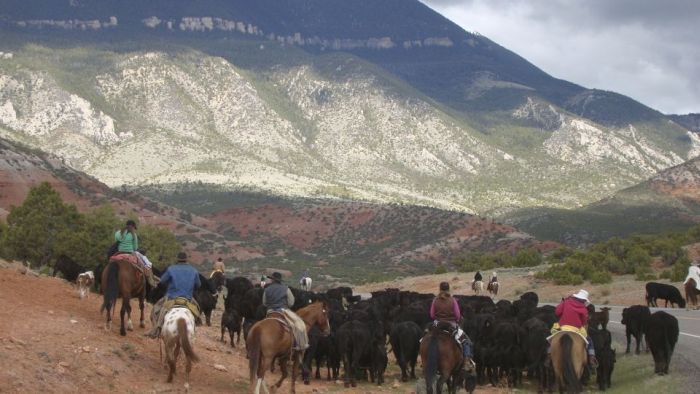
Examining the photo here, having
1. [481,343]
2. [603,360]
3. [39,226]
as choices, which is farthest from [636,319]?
[39,226]

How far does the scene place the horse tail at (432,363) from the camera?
15.2 m

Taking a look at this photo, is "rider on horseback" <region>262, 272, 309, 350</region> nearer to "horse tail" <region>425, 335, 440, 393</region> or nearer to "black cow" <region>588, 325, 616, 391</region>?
"horse tail" <region>425, 335, 440, 393</region>

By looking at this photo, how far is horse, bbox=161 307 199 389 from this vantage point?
574 inches

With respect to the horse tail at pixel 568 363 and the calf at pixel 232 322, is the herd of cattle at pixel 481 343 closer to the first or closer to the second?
the calf at pixel 232 322

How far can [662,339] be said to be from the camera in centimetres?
1766

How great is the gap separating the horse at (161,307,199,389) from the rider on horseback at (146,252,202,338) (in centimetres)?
35

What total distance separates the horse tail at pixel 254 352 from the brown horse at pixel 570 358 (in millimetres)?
5625

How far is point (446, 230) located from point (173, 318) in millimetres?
89444

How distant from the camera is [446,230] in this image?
103 m

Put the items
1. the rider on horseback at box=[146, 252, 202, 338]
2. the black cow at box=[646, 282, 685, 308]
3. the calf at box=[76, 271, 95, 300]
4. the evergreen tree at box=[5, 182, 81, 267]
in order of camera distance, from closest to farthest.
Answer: the rider on horseback at box=[146, 252, 202, 338] → the calf at box=[76, 271, 95, 300] → the black cow at box=[646, 282, 685, 308] → the evergreen tree at box=[5, 182, 81, 267]

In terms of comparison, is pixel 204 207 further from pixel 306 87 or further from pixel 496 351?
pixel 496 351

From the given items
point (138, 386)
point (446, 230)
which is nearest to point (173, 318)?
point (138, 386)

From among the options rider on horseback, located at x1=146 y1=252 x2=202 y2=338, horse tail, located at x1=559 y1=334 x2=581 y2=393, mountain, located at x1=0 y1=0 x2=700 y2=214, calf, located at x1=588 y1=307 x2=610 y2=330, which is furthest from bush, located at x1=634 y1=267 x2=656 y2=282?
mountain, located at x1=0 y1=0 x2=700 y2=214

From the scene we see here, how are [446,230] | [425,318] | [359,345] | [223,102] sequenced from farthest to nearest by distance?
1. [223,102]
2. [446,230]
3. [425,318]
4. [359,345]
